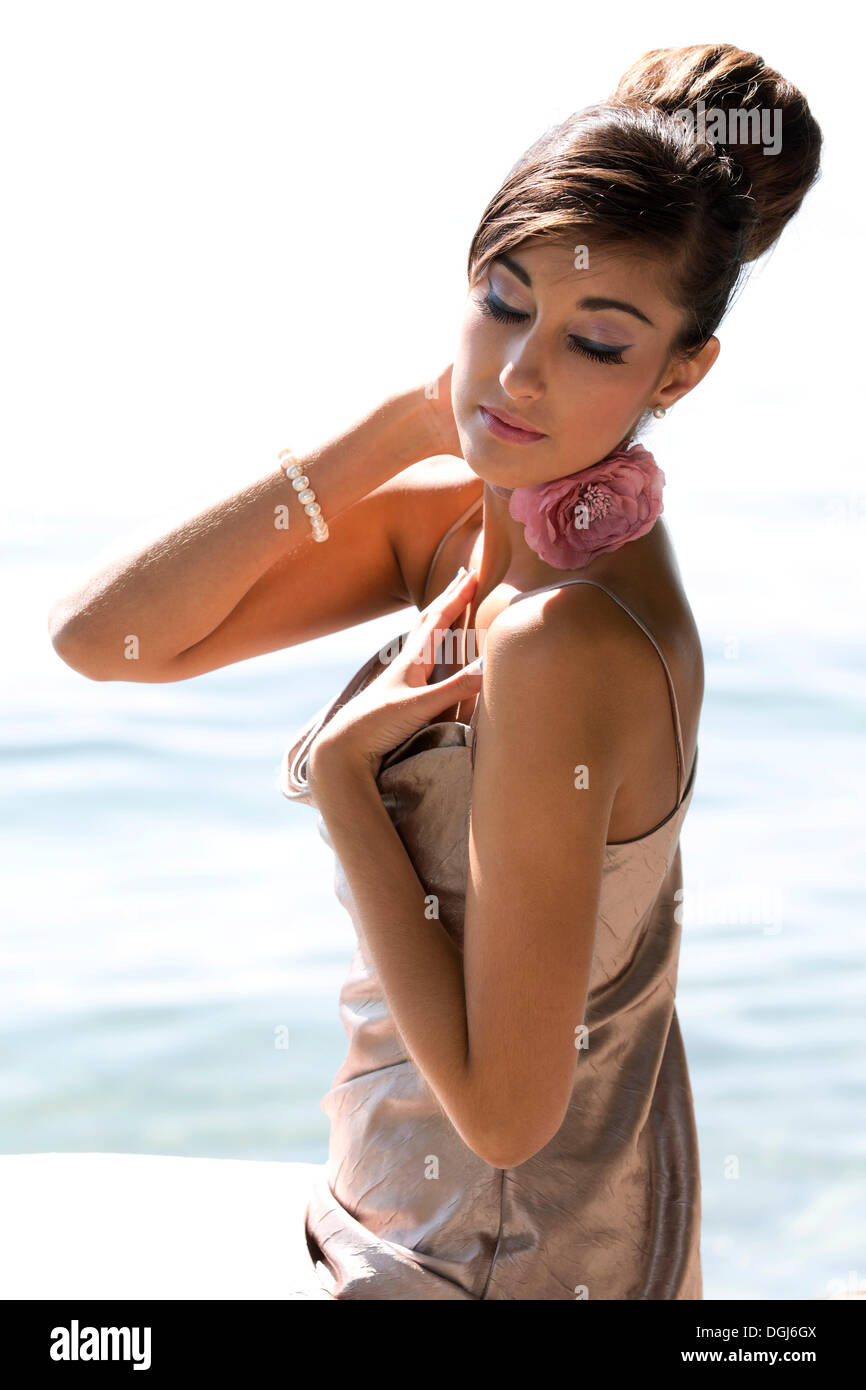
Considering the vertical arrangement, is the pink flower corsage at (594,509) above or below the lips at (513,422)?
below

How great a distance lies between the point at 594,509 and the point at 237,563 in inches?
A: 15.6

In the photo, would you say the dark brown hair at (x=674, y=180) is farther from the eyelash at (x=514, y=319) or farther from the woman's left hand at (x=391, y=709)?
the woman's left hand at (x=391, y=709)

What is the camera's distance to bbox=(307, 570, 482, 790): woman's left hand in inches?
48.6

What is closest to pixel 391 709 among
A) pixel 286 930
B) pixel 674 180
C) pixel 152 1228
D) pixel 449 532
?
pixel 449 532

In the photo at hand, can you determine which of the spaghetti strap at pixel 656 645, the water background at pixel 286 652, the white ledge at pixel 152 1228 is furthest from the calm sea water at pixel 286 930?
the spaghetti strap at pixel 656 645

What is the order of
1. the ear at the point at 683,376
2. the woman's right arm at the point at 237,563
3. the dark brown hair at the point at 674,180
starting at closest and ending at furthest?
the dark brown hair at the point at 674,180, the ear at the point at 683,376, the woman's right arm at the point at 237,563

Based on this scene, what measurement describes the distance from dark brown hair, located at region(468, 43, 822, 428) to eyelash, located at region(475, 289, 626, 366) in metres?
0.03

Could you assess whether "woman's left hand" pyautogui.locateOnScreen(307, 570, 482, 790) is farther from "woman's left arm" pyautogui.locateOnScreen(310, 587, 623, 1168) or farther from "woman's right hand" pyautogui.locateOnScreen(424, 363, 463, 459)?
"woman's right hand" pyautogui.locateOnScreen(424, 363, 463, 459)

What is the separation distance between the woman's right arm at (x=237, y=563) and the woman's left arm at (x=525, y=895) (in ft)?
1.09

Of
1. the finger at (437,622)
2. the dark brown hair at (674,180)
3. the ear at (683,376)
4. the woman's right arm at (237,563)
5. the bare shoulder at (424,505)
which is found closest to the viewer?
the dark brown hair at (674,180)

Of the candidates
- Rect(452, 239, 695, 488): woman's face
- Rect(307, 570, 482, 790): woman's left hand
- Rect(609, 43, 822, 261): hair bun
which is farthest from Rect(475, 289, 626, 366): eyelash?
Rect(307, 570, 482, 790): woman's left hand

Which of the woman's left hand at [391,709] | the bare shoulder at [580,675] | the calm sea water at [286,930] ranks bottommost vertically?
the calm sea water at [286,930]

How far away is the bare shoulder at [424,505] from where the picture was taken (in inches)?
60.5

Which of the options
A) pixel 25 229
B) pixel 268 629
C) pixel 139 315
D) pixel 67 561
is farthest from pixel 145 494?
pixel 268 629
